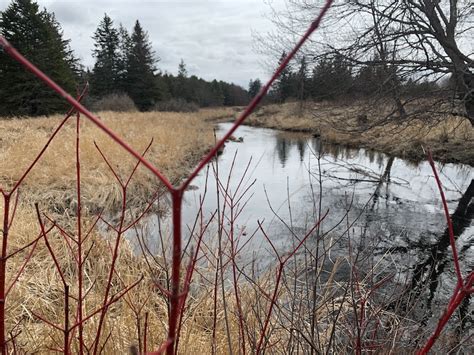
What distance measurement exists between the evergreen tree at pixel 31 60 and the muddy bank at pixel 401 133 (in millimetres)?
12274

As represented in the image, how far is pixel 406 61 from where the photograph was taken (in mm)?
5699

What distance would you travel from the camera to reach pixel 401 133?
8.20 metres

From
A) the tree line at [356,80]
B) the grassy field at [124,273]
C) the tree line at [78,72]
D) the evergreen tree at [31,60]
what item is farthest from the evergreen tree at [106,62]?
the tree line at [356,80]

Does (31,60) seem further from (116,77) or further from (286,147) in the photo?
(116,77)

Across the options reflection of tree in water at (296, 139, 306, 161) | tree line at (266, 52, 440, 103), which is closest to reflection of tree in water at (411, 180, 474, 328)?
tree line at (266, 52, 440, 103)

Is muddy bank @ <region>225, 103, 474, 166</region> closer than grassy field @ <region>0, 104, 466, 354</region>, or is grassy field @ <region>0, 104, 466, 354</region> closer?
grassy field @ <region>0, 104, 466, 354</region>

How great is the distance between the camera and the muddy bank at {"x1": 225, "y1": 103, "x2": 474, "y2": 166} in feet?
20.6

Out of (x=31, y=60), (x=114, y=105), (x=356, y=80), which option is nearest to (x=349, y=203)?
(x=356, y=80)

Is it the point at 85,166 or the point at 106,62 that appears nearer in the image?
the point at 85,166

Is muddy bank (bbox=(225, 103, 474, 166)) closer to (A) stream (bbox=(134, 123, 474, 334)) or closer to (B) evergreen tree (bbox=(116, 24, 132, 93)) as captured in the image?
(A) stream (bbox=(134, 123, 474, 334))

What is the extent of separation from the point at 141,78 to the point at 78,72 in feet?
20.7

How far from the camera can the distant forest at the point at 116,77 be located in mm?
6164

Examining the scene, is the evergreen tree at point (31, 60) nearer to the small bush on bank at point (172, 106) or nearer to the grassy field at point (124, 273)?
the grassy field at point (124, 273)

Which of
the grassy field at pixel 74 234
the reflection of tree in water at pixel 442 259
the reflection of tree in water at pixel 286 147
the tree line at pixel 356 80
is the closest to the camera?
the grassy field at pixel 74 234
